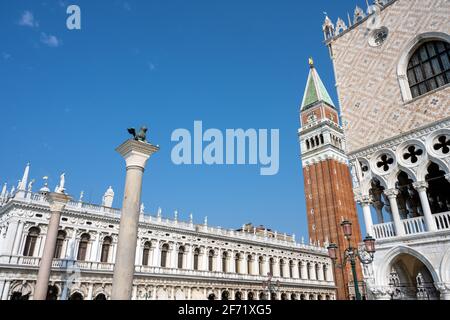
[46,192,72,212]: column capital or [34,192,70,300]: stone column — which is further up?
[46,192,72,212]: column capital

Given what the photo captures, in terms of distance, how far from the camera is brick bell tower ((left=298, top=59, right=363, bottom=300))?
5038 cm

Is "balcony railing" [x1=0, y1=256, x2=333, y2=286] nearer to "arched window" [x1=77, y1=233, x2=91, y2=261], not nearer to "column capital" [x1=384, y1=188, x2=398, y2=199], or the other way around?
"arched window" [x1=77, y1=233, x2=91, y2=261]

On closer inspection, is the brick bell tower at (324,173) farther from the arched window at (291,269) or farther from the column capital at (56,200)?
the column capital at (56,200)

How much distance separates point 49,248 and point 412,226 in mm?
13901

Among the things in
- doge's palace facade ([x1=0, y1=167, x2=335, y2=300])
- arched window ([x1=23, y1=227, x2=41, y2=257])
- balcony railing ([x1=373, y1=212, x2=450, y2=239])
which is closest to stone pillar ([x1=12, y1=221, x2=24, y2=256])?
doge's palace facade ([x1=0, y1=167, x2=335, y2=300])

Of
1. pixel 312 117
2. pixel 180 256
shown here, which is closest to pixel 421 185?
pixel 180 256

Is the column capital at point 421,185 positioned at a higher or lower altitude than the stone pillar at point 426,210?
higher

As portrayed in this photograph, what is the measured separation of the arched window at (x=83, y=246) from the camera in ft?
83.7

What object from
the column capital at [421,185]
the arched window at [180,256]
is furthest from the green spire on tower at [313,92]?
the column capital at [421,185]

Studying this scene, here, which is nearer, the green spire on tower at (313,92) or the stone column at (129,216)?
the stone column at (129,216)

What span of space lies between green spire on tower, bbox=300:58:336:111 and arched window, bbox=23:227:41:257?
155ft

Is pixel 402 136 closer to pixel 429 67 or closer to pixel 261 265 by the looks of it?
pixel 429 67

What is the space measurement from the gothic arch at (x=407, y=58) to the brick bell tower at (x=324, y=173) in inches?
1467
